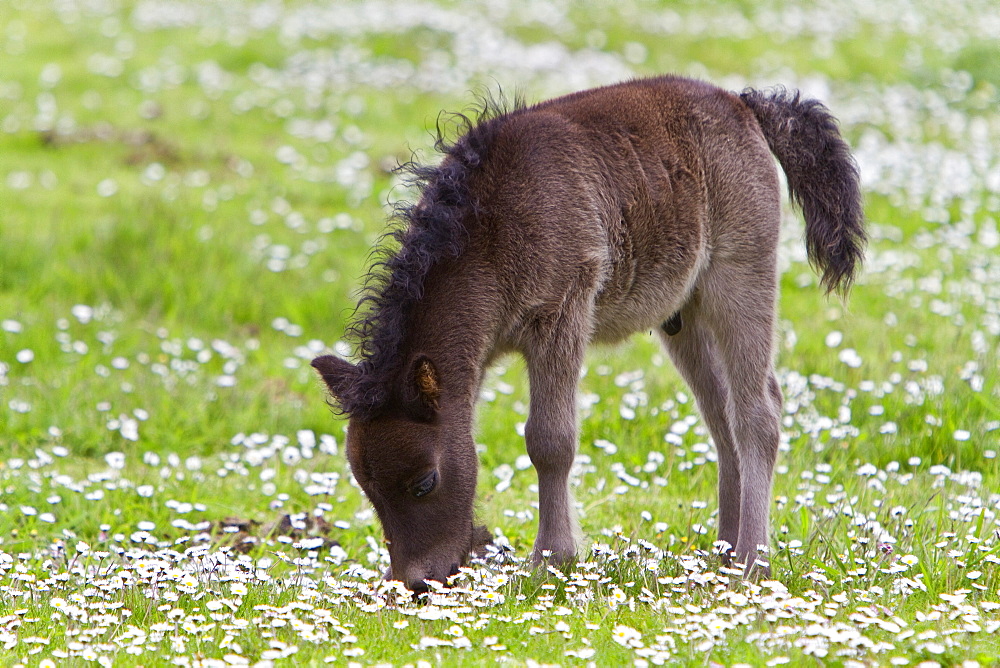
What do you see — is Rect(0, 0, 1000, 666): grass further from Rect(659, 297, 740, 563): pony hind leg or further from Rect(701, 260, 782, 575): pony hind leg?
Rect(701, 260, 782, 575): pony hind leg

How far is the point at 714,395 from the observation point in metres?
5.89

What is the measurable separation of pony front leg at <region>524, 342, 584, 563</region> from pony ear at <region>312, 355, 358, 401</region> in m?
0.85

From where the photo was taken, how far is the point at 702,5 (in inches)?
814

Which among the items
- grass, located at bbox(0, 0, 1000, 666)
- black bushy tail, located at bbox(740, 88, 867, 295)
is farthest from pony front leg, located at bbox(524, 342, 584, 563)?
black bushy tail, located at bbox(740, 88, 867, 295)

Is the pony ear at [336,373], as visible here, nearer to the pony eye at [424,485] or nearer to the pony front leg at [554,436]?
the pony eye at [424,485]

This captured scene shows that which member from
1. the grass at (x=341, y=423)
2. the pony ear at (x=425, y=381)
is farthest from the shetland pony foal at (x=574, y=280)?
the grass at (x=341, y=423)

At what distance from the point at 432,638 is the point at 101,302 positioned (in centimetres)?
633

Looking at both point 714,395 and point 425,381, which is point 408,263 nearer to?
point 425,381

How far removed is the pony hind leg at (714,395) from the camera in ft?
19.2

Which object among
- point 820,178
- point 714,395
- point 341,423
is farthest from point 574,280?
point 341,423

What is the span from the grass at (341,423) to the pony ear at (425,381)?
79 centimetres

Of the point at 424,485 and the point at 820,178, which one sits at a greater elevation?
the point at 820,178

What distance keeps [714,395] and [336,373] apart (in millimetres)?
2124

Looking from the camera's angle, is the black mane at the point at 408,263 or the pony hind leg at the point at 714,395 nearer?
the black mane at the point at 408,263
